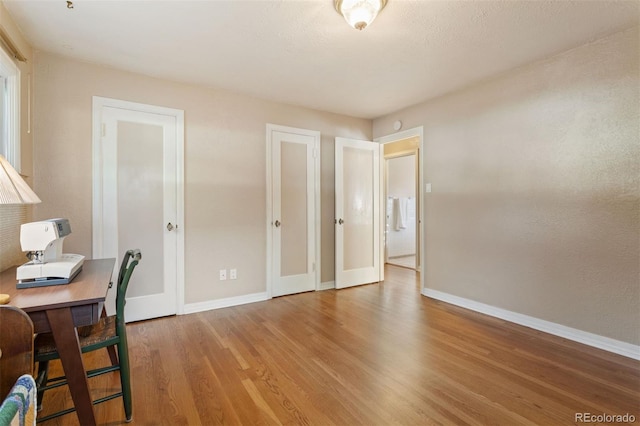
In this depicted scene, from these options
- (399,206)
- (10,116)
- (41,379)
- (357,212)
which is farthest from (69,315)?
(399,206)

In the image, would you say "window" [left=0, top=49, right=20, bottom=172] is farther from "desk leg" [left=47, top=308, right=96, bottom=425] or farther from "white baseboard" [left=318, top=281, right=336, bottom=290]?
"white baseboard" [left=318, top=281, right=336, bottom=290]

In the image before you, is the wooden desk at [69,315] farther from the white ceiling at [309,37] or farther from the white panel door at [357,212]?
the white panel door at [357,212]

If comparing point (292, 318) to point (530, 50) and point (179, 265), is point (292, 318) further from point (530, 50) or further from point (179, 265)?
point (530, 50)

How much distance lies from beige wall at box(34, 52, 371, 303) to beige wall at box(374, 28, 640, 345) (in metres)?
1.68

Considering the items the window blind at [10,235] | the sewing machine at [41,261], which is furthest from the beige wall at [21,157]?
the sewing machine at [41,261]

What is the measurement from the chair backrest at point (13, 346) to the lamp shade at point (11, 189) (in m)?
0.60

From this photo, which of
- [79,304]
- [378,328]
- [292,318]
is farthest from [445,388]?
[79,304]

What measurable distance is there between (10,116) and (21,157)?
0.29m

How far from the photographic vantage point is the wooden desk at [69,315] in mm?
1199

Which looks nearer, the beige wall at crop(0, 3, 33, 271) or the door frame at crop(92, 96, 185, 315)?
the beige wall at crop(0, 3, 33, 271)

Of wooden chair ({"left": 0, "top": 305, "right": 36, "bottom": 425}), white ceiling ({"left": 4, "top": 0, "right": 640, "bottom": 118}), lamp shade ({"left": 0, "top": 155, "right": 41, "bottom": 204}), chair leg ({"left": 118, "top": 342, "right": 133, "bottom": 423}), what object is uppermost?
white ceiling ({"left": 4, "top": 0, "right": 640, "bottom": 118})

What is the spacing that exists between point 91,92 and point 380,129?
3.46 meters

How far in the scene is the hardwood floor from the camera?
1613mm

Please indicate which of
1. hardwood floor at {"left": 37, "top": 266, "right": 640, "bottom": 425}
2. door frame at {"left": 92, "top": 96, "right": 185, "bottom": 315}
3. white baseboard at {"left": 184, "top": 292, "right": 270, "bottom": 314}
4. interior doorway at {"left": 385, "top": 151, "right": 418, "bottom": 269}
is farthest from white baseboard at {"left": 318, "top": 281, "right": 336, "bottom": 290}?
interior doorway at {"left": 385, "top": 151, "right": 418, "bottom": 269}
